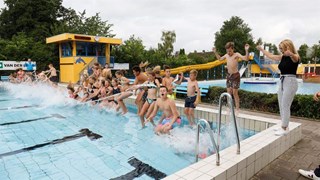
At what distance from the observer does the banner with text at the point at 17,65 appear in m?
19.5

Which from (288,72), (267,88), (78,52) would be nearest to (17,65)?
(78,52)

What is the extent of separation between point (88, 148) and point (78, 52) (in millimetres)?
16760

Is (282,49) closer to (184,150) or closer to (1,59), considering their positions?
(184,150)

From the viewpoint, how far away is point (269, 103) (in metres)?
8.37

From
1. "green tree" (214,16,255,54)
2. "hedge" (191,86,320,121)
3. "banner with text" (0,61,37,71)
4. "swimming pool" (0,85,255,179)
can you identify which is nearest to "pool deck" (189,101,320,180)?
"swimming pool" (0,85,255,179)

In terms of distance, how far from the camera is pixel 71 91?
36.1 ft

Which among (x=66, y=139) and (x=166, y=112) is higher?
(x=166, y=112)

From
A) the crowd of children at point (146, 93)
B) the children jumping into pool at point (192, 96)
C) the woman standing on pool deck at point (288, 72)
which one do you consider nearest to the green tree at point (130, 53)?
the crowd of children at point (146, 93)

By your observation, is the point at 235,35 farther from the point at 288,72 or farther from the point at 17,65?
the point at 288,72

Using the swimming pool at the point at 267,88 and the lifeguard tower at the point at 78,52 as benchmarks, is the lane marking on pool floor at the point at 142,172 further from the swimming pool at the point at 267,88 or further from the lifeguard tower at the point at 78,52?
the lifeguard tower at the point at 78,52

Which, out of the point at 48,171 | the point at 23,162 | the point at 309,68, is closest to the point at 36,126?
the point at 23,162

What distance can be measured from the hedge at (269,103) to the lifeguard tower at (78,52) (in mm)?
13107

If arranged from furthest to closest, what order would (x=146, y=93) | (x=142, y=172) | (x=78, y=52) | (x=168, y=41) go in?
(x=168, y=41)
(x=78, y=52)
(x=146, y=93)
(x=142, y=172)

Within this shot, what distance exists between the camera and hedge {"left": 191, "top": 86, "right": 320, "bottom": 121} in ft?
23.7
